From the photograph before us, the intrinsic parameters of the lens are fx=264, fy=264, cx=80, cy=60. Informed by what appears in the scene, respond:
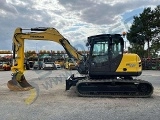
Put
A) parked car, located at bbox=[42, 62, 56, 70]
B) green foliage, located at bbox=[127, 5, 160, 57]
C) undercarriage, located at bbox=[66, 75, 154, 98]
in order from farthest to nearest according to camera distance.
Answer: green foliage, located at bbox=[127, 5, 160, 57] < parked car, located at bbox=[42, 62, 56, 70] < undercarriage, located at bbox=[66, 75, 154, 98]

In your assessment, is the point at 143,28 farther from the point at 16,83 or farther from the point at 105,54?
the point at 16,83

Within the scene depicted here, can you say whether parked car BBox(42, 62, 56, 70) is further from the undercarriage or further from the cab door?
the undercarriage

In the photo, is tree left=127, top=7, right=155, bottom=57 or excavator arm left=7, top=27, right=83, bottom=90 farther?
tree left=127, top=7, right=155, bottom=57

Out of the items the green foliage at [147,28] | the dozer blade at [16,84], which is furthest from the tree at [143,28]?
the dozer blade at [16,84]

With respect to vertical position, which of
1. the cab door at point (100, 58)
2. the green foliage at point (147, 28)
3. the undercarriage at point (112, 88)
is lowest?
the undercarriage at point (112, 88)

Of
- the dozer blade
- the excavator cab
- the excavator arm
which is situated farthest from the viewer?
the excavator arm

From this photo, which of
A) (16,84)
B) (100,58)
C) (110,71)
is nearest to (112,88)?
(110,71)

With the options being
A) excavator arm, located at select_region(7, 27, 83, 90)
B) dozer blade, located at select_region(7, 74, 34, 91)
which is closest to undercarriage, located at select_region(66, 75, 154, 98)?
excavator arm, located at select_region(7, 27, 83, 90)

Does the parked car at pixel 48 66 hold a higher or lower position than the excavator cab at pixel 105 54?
lower

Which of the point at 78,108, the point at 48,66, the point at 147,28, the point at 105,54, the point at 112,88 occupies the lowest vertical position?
the point at 78,108

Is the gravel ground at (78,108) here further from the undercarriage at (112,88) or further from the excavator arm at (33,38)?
the excavator arm at (33,38)

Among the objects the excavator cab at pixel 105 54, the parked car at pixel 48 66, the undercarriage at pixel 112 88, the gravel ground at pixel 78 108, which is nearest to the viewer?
the gravel ground at pixel 78 108

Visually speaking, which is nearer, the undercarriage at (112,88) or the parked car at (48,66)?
the undercarriage at (112,88)

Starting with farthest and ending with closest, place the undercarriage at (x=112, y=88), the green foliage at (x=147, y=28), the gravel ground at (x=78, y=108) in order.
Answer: the green foliage at (x=147, y=28) → the undercarriage at (x=112, y=88) → the gravel ground at (x=78, y=108)
